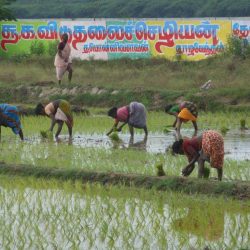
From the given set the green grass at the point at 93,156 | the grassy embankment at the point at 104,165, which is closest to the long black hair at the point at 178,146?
the grassy embankment at the point at 104,165

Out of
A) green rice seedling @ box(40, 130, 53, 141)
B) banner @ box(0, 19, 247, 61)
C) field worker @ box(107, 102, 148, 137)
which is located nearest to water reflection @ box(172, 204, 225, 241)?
field worker @ box(107, 102, 148, 137)

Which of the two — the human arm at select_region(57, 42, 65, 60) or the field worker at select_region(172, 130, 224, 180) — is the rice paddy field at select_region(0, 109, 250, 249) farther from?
the human arm at select_region(57, 42, 65, 60)

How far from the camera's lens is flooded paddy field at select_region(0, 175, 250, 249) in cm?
684

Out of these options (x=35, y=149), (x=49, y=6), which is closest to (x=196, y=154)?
(x=35, y=149)

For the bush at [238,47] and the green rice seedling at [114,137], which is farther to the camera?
the bush at [238,47]

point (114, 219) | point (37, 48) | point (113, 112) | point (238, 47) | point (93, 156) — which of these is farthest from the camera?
point (37, 48)

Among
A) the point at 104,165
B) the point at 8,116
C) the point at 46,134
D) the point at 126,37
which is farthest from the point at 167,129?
the point at 126,37

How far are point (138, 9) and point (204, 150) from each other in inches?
1147

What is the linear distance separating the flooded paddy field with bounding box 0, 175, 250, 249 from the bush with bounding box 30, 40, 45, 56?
51.2ft

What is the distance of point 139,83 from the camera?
20000 millimetres

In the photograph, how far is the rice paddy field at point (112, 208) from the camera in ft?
22.7

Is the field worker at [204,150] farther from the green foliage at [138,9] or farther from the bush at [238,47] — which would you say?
the green foliage at [138,9]

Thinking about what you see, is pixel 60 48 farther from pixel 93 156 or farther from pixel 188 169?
pixel 188 169

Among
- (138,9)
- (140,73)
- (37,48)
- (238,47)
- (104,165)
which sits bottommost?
(104,165)
